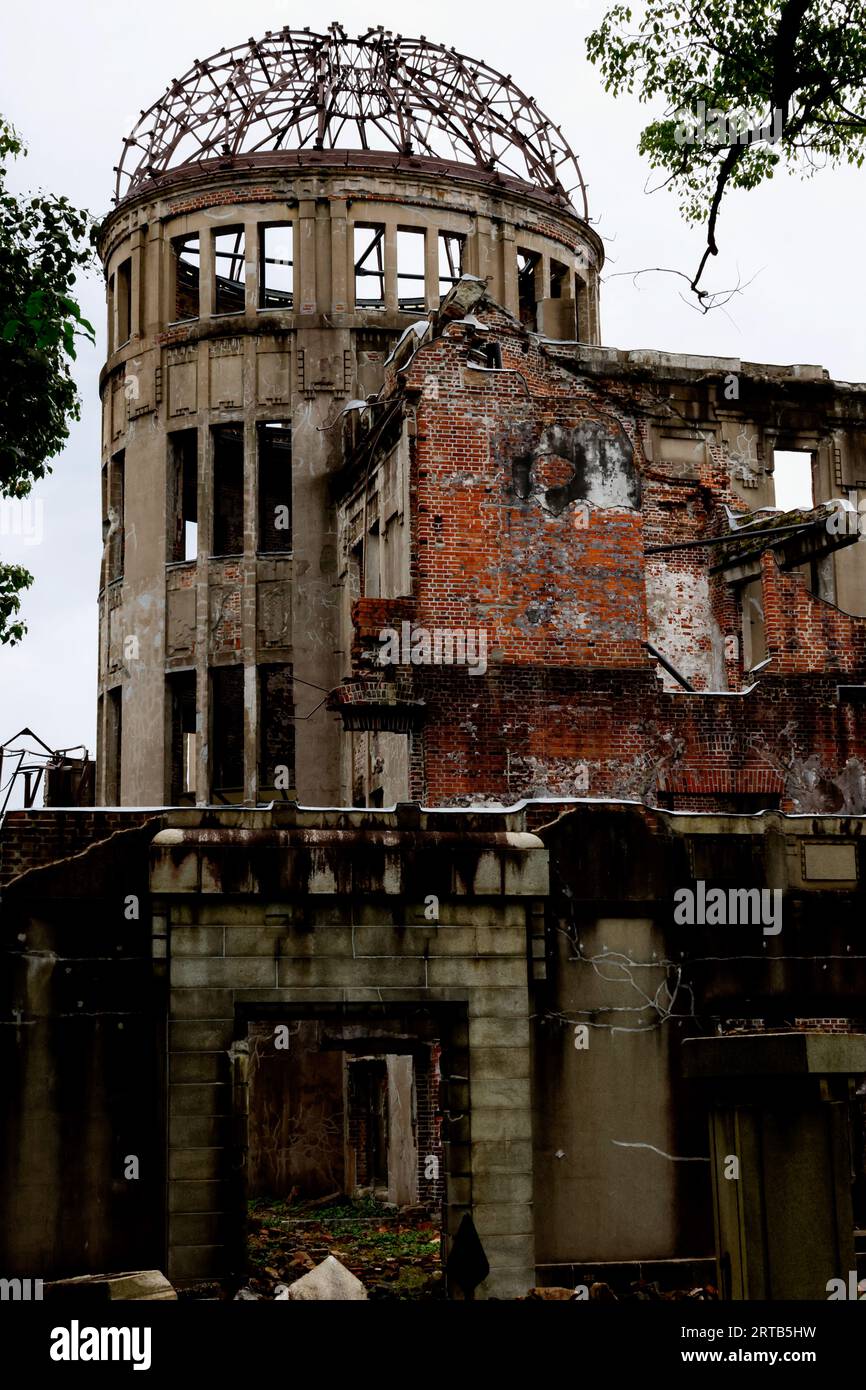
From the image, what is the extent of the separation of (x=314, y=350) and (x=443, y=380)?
747 cm

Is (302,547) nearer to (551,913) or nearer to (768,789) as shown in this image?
(768,789)

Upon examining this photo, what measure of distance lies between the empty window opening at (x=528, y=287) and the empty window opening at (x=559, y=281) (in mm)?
376

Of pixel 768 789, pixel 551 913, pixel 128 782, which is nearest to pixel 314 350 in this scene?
pixel 128 782

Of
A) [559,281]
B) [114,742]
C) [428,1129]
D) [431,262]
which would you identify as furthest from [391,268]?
[428,1129]

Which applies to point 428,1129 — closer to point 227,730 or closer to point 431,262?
point 227,730

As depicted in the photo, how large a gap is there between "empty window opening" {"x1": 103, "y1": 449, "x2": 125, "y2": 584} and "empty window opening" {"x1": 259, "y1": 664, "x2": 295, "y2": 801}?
416 centimetres

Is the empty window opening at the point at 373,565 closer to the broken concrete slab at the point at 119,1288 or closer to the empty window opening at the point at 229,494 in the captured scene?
the empty window opening at the point at 229,494

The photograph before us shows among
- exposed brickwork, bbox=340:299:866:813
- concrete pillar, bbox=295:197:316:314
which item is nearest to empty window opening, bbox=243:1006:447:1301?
exposed brickwork, bbox=340:299:866:813

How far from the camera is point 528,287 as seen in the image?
33844 mm

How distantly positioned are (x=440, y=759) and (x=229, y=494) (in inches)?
493

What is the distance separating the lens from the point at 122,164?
33.5 meters

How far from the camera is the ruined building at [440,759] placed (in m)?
15.6

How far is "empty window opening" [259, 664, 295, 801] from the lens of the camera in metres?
30.3

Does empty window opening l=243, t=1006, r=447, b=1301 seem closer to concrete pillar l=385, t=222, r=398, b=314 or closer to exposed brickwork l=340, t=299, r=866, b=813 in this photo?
exposed brickwork l=340, t=299, r=866, b=813
